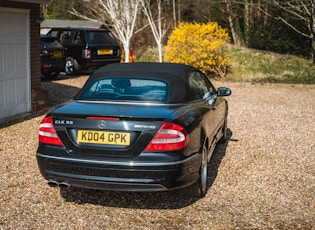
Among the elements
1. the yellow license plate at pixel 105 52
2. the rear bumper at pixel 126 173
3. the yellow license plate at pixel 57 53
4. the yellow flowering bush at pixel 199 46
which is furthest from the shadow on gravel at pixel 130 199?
the yellow license plate at pixel 105 52

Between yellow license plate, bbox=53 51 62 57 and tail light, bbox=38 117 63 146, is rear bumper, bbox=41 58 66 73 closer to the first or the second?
yellow license plate, bbox=53 51 62 57

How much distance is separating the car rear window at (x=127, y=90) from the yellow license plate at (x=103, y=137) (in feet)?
2.38

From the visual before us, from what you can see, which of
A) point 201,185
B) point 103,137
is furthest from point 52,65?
point 103,137

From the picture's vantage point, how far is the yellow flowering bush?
56.2ft

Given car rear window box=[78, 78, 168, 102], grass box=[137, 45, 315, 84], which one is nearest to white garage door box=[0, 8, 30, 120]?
car rear window box=[78, 78, 168, 102]

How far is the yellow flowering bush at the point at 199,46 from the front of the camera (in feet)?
56.2

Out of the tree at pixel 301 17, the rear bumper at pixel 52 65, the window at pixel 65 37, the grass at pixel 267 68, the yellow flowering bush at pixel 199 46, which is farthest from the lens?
the tree at pixel 301 17

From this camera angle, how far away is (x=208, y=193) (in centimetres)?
520

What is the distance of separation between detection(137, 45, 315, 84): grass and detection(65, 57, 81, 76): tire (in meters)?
5.93

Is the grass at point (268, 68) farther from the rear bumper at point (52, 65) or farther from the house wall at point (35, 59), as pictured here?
the house wall at point (35, 59)

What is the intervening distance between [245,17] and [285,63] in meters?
7.67

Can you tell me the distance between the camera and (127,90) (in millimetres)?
5039

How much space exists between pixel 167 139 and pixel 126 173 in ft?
1.61

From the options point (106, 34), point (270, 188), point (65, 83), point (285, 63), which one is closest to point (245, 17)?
point (285, 63)
